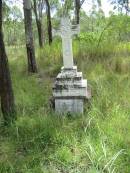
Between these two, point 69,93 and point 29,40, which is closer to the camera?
point 69,93

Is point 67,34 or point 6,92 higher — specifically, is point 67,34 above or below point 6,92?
above

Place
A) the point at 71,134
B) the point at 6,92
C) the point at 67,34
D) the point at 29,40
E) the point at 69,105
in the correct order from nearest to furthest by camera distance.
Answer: the point at 71,134, the point at 6,92, the point at 69,105, the point at 67,34, the point at 29,40

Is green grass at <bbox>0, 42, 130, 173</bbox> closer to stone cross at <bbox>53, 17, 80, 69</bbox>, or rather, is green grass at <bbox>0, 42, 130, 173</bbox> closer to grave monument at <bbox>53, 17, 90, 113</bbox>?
grave monument at <bbox>53, 17, 90, 113</bbox>

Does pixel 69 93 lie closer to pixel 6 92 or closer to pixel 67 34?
pixel 67 34

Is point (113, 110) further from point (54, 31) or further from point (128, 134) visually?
point (54, 31)

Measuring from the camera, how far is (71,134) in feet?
17.1

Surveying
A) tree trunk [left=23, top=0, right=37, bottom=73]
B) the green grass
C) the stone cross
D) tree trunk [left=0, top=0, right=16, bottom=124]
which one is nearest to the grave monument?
the green grass

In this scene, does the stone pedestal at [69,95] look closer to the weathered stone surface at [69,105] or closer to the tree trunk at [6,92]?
the weathered stone surface at [69,105]

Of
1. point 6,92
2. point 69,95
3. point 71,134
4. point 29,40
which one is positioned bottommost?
point 71,134

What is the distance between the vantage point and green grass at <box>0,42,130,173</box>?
170 inches

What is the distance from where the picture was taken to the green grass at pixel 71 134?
14.2 feet

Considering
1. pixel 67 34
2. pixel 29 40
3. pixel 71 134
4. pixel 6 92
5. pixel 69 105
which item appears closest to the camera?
pixel 71 134

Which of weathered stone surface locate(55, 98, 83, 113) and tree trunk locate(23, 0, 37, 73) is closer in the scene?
weathered stone surface locate(55, 98, 83, 113)

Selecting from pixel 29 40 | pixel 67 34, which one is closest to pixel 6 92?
pixel 67 34
